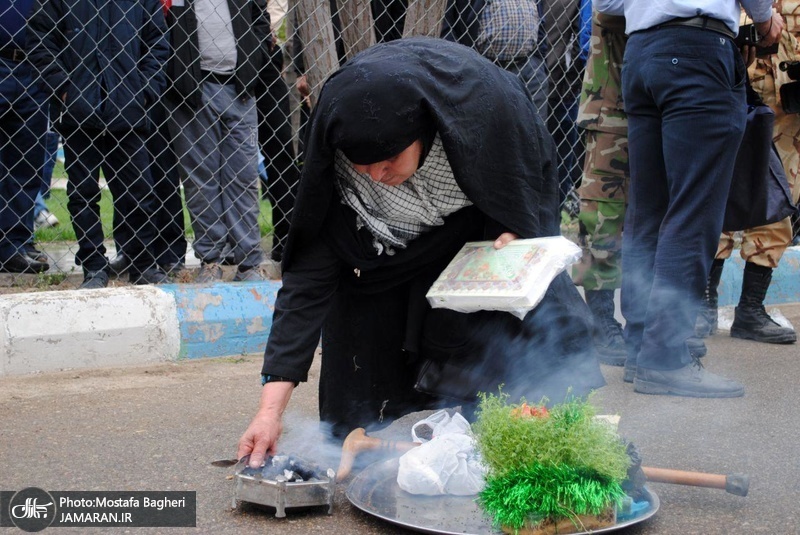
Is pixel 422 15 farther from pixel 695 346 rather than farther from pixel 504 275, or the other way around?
pixel 504 275

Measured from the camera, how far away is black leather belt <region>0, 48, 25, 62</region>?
16.2ft

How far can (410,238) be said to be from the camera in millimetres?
2920

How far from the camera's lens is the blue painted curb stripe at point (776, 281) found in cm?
543

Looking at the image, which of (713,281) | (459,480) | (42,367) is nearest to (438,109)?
(459,480)

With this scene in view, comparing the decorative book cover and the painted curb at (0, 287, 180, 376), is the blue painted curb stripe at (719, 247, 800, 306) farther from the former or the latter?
the decorative book cover

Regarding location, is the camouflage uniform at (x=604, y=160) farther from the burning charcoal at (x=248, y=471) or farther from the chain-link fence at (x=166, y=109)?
the burning charcoal at (x=248, y=471)

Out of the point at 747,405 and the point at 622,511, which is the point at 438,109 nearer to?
the point at 622,511

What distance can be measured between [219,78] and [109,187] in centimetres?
75

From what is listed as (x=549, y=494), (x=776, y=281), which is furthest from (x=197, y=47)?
(x=549, y=494)

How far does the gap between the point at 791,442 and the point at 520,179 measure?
1.26 metres

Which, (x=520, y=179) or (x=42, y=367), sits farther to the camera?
(x=42, y=367)

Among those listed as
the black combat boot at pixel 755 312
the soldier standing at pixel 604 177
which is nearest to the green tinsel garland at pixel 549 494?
the soldier standing at pixel 604 177

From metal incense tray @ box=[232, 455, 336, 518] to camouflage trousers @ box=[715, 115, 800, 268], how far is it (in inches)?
104

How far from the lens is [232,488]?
108 inches
